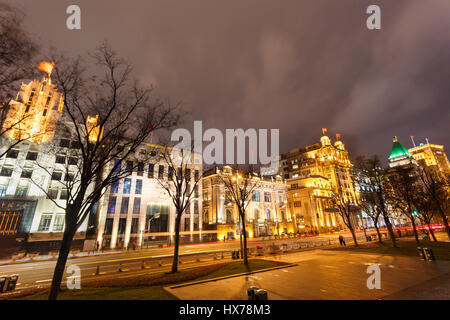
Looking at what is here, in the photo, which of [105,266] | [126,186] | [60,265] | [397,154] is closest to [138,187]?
[126,186]

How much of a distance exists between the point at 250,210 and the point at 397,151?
155 m

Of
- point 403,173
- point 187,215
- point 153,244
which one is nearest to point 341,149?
point 403,173

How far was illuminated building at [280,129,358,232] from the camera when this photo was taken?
74625 millimetres

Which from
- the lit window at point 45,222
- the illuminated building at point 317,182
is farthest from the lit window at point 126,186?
the illuminated building at point 317,182

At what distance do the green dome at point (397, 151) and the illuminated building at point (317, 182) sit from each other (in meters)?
71.1

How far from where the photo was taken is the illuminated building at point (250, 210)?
5207cm

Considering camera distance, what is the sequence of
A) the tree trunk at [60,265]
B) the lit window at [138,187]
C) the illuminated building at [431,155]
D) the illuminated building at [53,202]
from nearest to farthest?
the tree trunk at [60,265], the illuminated building at [53,202], the lit window at [138,187], the illuminated building at [431,155]

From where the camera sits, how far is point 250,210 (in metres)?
59.0

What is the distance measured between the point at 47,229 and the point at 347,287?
159 ft

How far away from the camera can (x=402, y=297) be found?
25.3ft

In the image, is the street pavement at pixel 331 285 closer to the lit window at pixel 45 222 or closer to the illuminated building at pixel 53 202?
the illuminated building at pixel 53 202

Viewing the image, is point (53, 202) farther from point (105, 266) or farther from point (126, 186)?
point (105, 266)
